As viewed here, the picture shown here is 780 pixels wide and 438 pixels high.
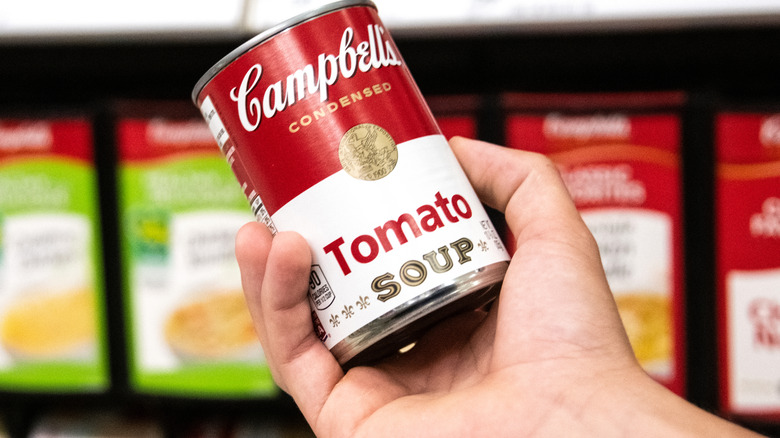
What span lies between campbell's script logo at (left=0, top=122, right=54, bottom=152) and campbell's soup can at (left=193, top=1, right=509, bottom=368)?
584mm

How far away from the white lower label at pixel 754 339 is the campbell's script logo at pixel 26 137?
115 centimetres

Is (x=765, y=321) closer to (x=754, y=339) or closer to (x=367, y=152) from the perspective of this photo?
(x=754, y=339)

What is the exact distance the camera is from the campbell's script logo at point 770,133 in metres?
0.93

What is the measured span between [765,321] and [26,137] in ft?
4.12

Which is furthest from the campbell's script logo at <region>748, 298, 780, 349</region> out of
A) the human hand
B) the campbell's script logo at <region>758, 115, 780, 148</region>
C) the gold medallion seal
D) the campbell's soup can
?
the gold medallion seal

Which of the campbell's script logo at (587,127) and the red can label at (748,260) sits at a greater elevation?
the campbell's script logo at (587,127)

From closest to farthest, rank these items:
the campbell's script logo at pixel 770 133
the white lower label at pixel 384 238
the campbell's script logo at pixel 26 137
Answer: the white lower label at pixel 384 238 < the campbell's script logo at pixel 770 133 < the campbell's script logo at pixel 26 137

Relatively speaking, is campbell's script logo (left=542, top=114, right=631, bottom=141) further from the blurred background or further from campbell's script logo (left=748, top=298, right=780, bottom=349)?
campbell's script logo (left=748, top=298, right=780, bottom=349)

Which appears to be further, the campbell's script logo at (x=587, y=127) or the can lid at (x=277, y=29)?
the campbell's script logo at (x=587, y=127)

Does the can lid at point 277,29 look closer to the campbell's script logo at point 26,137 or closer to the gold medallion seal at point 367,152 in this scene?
the gold medallion seal at point 367,152

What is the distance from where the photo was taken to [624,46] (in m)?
1.06

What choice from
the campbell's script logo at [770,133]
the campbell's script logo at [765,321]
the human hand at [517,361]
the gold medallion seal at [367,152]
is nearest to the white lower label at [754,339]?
the campbell's script logo at [765,321]

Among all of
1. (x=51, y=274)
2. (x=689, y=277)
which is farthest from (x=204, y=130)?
(x=689, y=277)

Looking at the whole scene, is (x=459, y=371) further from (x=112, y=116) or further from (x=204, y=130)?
(x=112, y=116)
